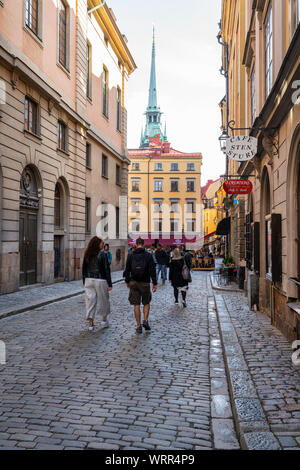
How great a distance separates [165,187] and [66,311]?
167 feet

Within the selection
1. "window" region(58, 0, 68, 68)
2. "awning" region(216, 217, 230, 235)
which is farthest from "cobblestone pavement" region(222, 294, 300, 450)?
"awning" region(216, 217, 230, 235)

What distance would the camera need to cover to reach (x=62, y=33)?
723 inches

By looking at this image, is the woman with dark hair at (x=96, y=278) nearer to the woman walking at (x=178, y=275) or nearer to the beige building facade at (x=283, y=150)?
the beige building facade at (x=283, y=150)

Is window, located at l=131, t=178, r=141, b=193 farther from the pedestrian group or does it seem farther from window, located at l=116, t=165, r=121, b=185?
the pedestrian group

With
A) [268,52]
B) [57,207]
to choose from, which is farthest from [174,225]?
[268,52]

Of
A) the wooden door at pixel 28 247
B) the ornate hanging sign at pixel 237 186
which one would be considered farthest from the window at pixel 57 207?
the ornate hanging sign at pixel 237 186

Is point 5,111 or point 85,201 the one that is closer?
point 5,111

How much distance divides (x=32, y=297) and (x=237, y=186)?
22.2ft

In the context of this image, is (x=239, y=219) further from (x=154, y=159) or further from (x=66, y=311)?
(x=154, y=159)

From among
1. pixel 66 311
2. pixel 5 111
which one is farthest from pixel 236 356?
pixel 5 111

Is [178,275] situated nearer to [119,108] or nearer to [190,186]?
[119,108]

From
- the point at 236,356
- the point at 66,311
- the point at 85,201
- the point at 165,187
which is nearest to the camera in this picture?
the point at 236,356

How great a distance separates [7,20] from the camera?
13172 mm

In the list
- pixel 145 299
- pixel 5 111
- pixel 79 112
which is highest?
pixel 79 112
